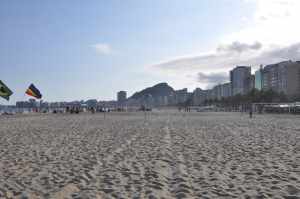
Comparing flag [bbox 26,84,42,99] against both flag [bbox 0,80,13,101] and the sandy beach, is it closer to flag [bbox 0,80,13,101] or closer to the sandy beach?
flag [bbox 0,80,13,101]

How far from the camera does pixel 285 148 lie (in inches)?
529

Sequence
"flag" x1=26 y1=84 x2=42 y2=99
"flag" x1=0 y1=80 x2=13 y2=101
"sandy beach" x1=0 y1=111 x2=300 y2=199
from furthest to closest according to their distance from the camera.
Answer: "flag" x1=26 y1=84 x2=42 y2=99
"flag" x1=0 y1=80 x2=13 y2=101
"sandy beach" x1=0 y1=111 x2=300 y2=199

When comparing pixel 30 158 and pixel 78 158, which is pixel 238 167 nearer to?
pixel 78 158

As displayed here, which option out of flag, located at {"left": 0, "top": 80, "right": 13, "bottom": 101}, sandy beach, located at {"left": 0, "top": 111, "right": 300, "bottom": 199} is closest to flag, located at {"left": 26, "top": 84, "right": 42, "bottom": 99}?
flag, located at {"left": 0, "top": 80, "right": 13, "bottom": 101}

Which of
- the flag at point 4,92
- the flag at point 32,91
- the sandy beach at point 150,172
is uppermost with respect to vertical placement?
the flag at point 32,91

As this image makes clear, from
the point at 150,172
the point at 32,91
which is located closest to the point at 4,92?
the point at 150,172

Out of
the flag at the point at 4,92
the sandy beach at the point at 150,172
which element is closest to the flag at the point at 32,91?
the flag at the point at 4,92

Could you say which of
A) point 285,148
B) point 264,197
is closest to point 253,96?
point 285,148

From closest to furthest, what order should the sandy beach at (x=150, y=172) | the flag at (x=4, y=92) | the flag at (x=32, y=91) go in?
1. the sandy beach at (x=150, y=172)
2. the flag at (x=4, y=92)
3. the flag at (x=32, y=91)

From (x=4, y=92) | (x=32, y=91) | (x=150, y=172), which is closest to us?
(x=150, y=172)

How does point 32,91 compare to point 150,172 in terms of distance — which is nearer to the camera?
point 150,172

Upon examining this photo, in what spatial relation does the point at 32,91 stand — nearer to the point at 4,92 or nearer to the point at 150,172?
the point at 4,92

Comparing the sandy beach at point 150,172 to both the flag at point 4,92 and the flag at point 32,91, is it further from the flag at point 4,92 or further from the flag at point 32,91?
the flag at point 32,91

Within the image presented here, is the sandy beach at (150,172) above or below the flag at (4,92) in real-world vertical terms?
below
